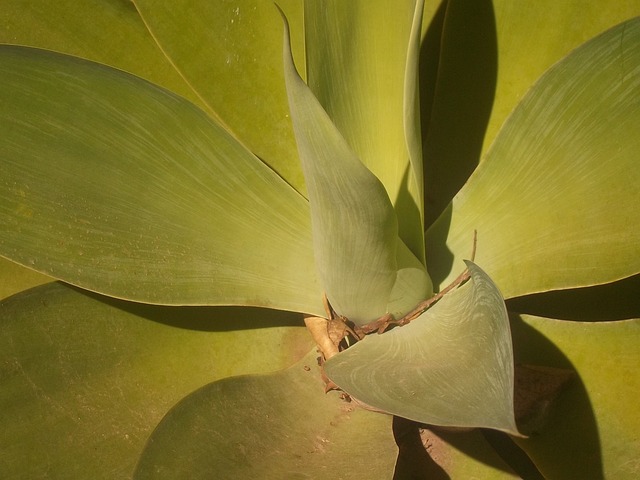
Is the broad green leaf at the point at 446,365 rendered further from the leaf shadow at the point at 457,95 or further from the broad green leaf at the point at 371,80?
the leaf shadow at the point at 457,95

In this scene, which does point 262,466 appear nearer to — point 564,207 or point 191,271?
point 191,271

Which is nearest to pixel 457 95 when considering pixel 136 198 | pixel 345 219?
pixel 345 219

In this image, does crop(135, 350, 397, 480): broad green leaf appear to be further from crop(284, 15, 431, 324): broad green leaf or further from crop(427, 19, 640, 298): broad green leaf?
crop(427, 19, 640, 298): broad green leaf

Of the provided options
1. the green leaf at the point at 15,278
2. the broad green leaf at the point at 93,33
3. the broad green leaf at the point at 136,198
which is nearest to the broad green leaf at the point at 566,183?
the broad green leaf at the point at 136,198

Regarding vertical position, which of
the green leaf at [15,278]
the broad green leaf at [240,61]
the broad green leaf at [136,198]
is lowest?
the green leaf at [15,278]

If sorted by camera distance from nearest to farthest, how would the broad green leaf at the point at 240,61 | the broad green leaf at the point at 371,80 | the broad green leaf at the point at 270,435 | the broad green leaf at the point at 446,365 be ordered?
the broad green leaf at the point at 446,365, the broad green leaf at the point at 270,435, the broad green leaf at the point at 371,80, the broad green leaf at the point at 240,61

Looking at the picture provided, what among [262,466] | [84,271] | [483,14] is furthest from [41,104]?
[483,14]

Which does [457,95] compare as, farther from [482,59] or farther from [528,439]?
[528,439]

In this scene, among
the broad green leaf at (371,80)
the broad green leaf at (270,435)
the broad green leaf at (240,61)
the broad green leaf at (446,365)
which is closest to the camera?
the broad green leaf at (446,365)
